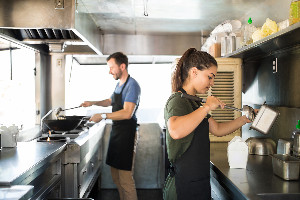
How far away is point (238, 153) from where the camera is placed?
2.09 m

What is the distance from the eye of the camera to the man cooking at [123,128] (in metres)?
Answer: 3.55

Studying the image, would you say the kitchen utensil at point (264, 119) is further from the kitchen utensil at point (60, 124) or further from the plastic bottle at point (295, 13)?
the kitchen utensil at point (60, 124)

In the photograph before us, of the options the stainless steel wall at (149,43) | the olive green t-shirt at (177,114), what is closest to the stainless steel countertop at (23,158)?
the olive green t-shirt at (177,114)

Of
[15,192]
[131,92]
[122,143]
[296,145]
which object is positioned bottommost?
[122,143]

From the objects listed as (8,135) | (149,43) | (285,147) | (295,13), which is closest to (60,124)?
(8,135)

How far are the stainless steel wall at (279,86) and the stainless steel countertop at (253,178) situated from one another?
14.1 inches

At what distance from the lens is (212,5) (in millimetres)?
3285

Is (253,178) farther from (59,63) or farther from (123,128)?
(59,63)

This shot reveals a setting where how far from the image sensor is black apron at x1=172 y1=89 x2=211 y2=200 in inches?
76.9

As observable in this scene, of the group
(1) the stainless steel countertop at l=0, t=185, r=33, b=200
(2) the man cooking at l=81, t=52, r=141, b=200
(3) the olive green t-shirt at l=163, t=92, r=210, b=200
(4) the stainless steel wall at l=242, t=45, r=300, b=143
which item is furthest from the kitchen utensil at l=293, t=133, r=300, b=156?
(2) the man cooking at l=81, t=52, r=141, b=200

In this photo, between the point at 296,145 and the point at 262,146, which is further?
the point at 262,146

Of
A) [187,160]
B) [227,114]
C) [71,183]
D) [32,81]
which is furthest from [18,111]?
[187,160]

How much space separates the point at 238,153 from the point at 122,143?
1.78 metres

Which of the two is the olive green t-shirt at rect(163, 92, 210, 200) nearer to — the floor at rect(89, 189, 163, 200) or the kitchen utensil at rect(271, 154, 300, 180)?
the kitchen utensil at rect(271, 154, 300, 180)
